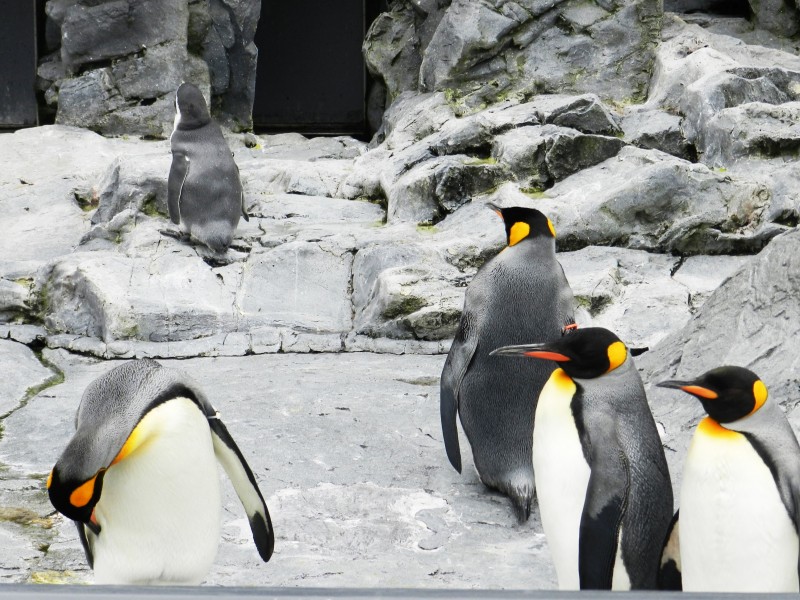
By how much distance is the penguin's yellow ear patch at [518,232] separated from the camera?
11.1ft

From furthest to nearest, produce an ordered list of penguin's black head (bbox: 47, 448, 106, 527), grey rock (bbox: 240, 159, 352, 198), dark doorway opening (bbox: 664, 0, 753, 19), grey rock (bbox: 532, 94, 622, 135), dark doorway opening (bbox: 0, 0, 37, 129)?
dark doorway opening (bbox: 0, 0, 37, 129)
dark doorway opening (bbox: 664, 0, 753, 19)
grey rock (bbox: 240, 159, 352, 198)
grey rock (bbox: 532, 94, 622, 135)
penguin's black head (bbox: 47, 448, 106, 527)

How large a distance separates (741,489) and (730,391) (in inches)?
8.1

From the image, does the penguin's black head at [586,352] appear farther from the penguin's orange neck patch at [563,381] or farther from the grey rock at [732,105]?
the grey rock at [732,105]

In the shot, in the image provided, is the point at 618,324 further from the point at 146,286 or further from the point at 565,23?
the point at 565,23

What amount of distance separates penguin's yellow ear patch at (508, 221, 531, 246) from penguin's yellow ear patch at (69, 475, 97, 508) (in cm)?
179

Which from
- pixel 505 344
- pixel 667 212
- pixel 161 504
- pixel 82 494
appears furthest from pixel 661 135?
pixel 82 494

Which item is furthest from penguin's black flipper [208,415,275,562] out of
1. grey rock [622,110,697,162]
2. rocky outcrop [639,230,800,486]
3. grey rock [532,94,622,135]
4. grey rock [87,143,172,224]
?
grey rock [622,110,697,162]

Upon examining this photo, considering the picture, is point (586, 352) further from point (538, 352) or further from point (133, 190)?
point (133, 190)

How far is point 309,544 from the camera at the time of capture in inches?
118

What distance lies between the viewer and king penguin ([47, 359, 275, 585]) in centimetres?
220

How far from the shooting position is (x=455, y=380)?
133 inches

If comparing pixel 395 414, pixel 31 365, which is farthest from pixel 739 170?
pixel 31 365

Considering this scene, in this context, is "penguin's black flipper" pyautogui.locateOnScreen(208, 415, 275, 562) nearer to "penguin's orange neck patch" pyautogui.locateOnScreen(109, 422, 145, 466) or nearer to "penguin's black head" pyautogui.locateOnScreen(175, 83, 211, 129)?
"penguin's orange neck patch" pyautogui.locateOnScreen(109, 422, 145, 466)

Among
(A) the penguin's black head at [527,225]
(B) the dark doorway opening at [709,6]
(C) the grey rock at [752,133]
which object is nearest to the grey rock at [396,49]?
(B) the dark doorway opening at [709,6]
